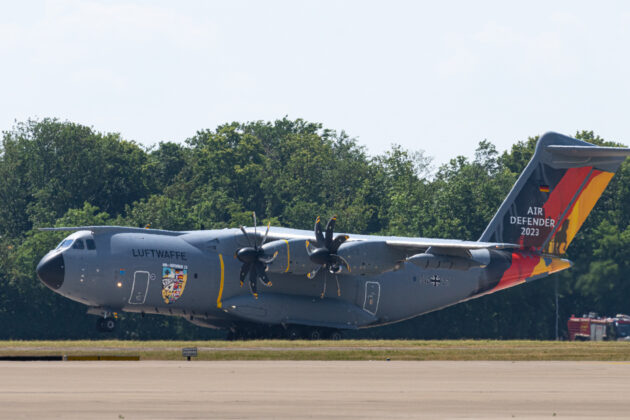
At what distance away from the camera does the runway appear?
615 inches

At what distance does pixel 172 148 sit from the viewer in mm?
105438

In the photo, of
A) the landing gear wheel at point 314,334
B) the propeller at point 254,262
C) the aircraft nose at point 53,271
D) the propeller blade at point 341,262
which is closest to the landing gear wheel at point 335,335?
the landing gear wheel at point 314,334

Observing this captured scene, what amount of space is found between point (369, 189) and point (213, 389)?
7692cm

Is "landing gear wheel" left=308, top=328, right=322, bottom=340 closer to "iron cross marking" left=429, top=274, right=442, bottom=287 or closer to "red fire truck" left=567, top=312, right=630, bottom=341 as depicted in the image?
"iron cross marking" left=429, top=274, right=442, bottom=287

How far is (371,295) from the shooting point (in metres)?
47.5

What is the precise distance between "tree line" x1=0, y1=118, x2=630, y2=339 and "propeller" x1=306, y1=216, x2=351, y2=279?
57.0ft

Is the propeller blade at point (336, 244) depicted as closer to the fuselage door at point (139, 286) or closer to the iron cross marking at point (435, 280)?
the iron cross marking at point (435, 280)

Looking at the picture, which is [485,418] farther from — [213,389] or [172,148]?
[172,148]

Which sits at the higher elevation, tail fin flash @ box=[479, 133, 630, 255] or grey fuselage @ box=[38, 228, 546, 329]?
tail fin flash @ box=[479, 133, 630, 255]

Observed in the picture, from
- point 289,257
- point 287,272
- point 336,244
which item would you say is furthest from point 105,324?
point 336,244

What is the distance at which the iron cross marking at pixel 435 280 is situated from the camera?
48.5 meters

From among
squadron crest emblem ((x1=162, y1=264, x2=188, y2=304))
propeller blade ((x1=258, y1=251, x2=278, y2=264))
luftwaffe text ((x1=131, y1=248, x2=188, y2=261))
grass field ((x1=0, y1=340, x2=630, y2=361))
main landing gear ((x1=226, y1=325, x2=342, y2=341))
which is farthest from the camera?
Result: main landing gear ((x1=226, y1=325, x2=342, y2=341))

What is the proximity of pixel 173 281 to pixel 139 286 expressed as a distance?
139 centimetres

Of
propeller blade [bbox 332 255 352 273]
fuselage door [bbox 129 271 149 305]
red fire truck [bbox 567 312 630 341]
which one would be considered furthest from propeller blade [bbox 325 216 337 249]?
red fire truck [bbox 567 312 630 341]
